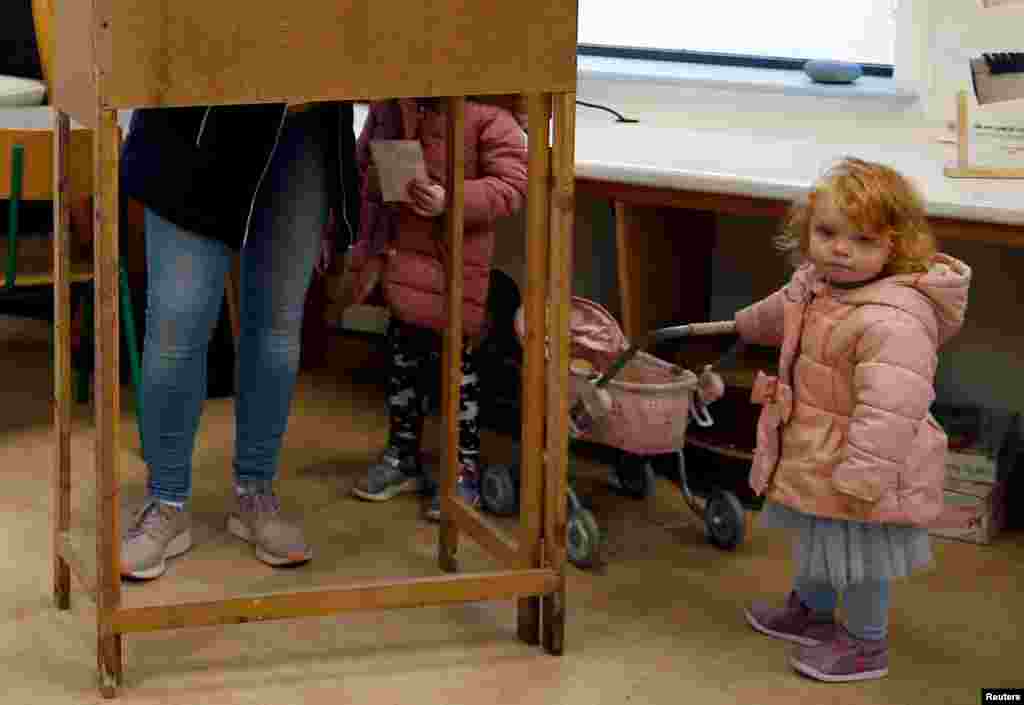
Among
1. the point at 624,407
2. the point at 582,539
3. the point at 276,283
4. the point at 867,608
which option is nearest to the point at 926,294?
the point at 867,608

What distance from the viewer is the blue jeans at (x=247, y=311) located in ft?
9.33

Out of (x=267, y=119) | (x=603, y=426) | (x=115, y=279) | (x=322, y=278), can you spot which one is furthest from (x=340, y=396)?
(x=115, y=279)

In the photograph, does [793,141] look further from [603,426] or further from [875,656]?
[875,656]

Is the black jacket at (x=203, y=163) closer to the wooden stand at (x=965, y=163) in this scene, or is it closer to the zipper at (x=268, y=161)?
the zipper at (x=268, y=161)

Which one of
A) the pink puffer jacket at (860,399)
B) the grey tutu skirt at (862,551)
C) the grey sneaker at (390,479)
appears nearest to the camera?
the pink puffer jacket at (860,399)

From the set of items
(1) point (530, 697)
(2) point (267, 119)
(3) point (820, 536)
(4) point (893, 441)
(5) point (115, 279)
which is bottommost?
(1) point (530, 697)

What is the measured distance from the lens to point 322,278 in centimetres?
430

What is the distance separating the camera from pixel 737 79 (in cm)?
403

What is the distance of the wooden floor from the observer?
2686 mm

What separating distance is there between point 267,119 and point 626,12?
5.47 ft

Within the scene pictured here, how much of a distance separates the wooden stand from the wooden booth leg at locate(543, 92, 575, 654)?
976 millimetres

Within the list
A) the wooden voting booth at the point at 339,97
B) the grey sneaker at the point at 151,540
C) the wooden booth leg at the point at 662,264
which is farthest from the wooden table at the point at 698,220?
the grey sneaker at the point at 151,540

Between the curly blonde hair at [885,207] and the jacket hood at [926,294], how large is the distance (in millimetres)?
27

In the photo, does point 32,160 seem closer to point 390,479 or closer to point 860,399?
point 390,479
